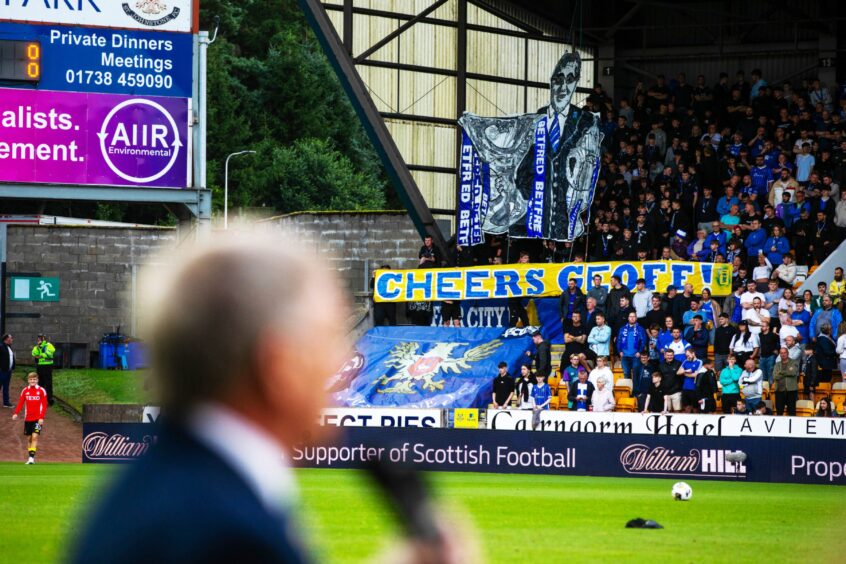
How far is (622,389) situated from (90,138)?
11.6m

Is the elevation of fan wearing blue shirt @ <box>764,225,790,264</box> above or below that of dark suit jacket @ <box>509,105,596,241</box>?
below

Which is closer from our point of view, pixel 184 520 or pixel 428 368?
pixel 184 520

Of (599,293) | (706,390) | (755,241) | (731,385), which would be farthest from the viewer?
(599,293)

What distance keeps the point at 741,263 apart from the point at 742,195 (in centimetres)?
206

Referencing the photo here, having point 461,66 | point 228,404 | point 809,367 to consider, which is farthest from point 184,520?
point 461,66

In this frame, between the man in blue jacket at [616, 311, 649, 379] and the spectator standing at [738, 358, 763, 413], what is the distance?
9.00 ft

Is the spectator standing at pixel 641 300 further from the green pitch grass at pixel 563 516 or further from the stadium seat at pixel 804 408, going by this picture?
the green pitch grass at pixel 563 516

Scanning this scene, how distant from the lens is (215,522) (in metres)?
1.81

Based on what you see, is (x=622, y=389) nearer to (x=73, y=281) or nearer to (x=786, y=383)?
(x=786, y=383)

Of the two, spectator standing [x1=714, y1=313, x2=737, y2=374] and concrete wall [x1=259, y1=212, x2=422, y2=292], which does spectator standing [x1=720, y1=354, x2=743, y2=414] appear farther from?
concrete wall [x1=259, y1=212, x2=422, y2=292]

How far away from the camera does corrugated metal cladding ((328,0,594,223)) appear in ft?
123

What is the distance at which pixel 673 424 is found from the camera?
1000 inches

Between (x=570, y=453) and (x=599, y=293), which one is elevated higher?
(x=599, y=293)

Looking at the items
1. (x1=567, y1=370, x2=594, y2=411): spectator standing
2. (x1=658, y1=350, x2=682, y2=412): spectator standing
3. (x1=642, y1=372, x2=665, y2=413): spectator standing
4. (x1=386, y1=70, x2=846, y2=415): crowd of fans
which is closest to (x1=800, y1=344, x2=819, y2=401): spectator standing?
(x1=386, y1=70, x2=846, y2=415): crowd of fans
